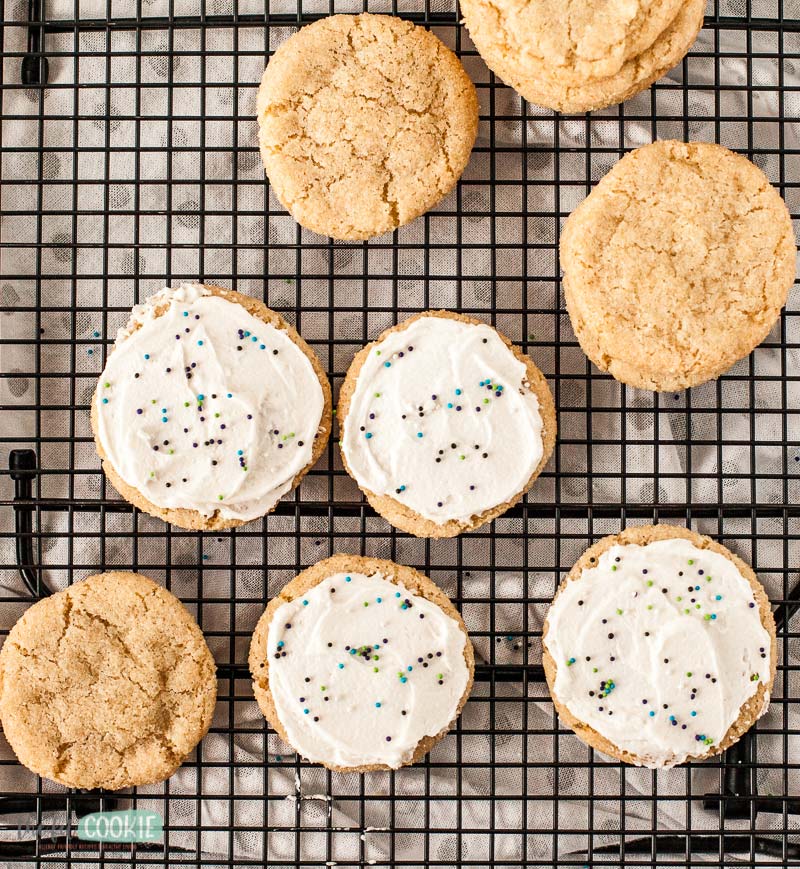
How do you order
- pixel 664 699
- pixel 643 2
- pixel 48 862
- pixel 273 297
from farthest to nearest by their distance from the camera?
pixel 273 297 → pixel 48 862 → pixel 664 699 → pixel 643 2

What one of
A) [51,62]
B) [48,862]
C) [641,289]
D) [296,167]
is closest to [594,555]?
[641,289]

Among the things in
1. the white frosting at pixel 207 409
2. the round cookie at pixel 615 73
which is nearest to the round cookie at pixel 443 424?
the white frosting at pixel 207 409

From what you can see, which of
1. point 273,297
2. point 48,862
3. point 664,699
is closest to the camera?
point 664,699

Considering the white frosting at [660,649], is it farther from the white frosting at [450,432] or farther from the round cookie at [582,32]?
the round cookie at [582,32]

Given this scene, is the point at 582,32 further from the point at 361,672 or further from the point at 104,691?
the point at 104,691

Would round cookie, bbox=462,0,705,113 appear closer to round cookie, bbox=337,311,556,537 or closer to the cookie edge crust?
round cookie, bbox=337,311,556,537

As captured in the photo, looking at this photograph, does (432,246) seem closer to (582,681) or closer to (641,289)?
(641,289)
